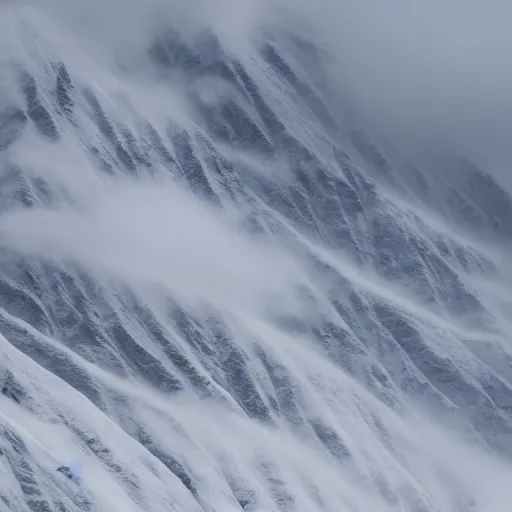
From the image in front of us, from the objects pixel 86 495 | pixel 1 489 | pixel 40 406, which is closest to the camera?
pixel 1 489

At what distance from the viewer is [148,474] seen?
196m

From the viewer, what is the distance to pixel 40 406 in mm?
192875

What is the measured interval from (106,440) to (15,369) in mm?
15157

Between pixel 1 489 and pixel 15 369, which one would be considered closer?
pixel 1 489

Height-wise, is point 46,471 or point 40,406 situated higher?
point 40,406

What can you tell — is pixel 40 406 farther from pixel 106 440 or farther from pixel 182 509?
pixel 182 509

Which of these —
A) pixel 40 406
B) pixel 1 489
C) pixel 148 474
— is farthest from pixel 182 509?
pixel 1 489

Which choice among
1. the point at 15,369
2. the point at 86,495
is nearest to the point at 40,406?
the point at 15,369

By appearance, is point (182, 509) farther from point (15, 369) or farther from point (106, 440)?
point (15, 369)

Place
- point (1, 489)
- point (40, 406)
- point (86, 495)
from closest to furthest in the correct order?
point (1, 489), point (86, 495), point (40, 406)

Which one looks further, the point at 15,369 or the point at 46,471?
the point at 15,369

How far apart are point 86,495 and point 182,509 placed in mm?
23299

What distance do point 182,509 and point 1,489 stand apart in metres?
39.0

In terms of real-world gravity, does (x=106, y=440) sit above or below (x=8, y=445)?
above
